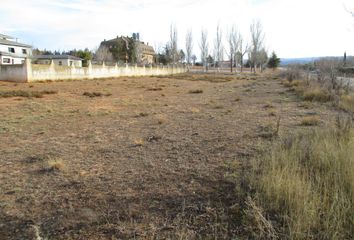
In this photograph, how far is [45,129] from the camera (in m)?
8.84

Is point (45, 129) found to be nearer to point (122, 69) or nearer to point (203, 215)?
point (203, 215)

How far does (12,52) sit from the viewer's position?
184ft

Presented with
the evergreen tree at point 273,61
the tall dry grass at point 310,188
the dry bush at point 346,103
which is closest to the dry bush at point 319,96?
the dry bush at point 346,103

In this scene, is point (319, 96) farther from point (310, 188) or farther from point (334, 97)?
point (310, 188)

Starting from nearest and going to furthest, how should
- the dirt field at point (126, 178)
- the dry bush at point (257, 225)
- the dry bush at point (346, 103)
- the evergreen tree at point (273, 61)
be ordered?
the dry bush at point (257, 225), the dirt field at point (126, 178), the dry bush at point (346, 103), the evergreen tree at point (273, 61)

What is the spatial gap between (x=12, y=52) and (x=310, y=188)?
202ft

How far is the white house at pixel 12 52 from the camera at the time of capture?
50144 millimetres

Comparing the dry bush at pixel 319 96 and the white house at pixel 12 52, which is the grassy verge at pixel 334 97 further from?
the white house at pixel 12 52

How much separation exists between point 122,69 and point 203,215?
44.6m

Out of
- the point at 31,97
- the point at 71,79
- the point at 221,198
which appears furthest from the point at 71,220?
the point at 71,79

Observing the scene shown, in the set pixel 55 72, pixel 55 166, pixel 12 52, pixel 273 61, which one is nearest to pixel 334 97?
pixel 55 166

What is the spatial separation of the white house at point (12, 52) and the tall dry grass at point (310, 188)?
51.1 meters

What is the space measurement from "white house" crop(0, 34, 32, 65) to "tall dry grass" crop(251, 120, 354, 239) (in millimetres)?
51104

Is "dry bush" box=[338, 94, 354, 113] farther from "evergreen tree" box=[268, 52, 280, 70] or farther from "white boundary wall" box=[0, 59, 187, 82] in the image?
"evergreen tree" box=[268, 52, 280, 70]
